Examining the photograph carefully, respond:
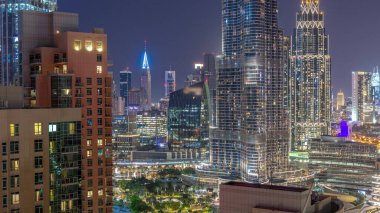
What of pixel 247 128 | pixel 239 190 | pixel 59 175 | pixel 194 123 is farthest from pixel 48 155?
pixel 194 123

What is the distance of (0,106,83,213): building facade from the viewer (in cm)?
1550

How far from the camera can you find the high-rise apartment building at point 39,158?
1550 cm

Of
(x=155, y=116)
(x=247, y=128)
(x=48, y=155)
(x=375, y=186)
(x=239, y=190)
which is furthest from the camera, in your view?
(x=155, y=116)

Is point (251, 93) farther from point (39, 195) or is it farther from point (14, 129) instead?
point (14, 129)

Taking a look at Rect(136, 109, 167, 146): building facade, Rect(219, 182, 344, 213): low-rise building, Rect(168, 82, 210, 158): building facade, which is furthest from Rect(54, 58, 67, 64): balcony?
Rect(136, 109, 167, 146): building facade

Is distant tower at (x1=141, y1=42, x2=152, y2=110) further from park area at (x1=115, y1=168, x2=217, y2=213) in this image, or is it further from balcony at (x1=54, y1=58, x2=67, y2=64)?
balcony at (x1=54, y1=58, x2=67, y2=64)

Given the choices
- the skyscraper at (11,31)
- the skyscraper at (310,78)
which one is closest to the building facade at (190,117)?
the skyscraper at (310,78)

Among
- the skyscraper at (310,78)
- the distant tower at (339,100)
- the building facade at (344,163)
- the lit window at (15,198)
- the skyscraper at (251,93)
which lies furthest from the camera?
the distant tower at (339,100)

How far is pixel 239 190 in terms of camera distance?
1524 centimetres

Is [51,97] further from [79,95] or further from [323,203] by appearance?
[323,203]

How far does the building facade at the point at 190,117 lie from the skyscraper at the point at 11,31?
56.7 metres

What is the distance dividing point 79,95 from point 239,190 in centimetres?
698

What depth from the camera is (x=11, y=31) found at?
28469mm

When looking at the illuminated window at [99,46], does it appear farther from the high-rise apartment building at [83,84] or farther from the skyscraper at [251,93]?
the skyscraper at [251,93]
